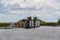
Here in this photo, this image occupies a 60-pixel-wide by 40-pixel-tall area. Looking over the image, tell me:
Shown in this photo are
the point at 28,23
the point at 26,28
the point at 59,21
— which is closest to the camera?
the point at 28,23

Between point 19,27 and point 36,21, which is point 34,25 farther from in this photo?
point 19,27

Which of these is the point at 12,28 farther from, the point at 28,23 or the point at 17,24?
the point at 28,23

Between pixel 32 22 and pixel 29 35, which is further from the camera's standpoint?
pixel 32 22

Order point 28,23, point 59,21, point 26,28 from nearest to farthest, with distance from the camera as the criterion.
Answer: point 28,23 < point 26,28 < point 59,21

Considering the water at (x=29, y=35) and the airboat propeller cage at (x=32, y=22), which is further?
→ the airboat propeller cage at (x=32, y=22)

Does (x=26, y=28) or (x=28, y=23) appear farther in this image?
(x=26, y=28)

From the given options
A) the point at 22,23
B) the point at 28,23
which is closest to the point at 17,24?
the point at 22,23

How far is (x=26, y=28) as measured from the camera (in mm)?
130250

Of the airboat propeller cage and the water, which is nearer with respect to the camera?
the water

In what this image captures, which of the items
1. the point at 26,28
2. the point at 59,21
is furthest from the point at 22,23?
the point at 59,21

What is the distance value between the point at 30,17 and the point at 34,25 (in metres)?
5.17

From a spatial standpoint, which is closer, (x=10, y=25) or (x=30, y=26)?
(x=30, y=26)

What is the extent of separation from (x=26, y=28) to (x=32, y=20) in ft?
22.0

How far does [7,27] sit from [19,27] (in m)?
6.16
